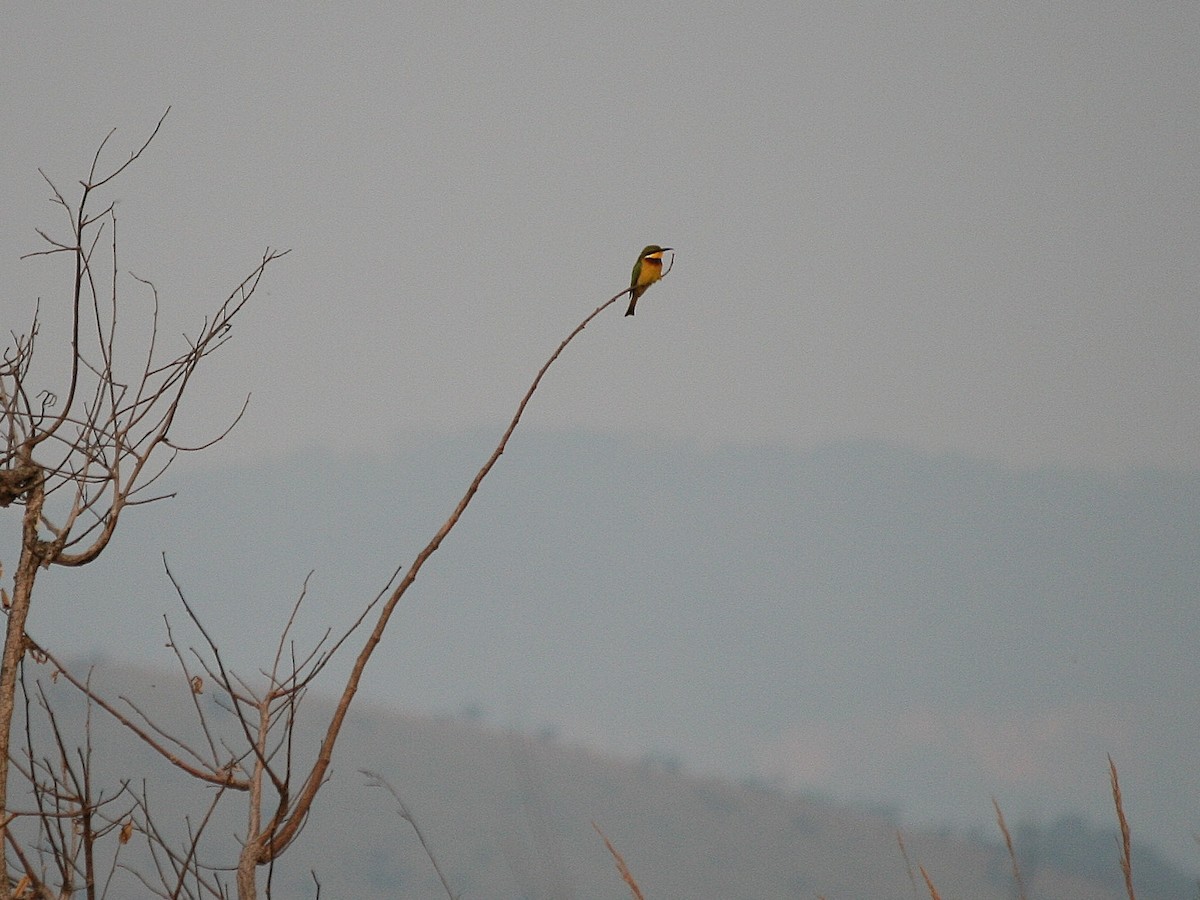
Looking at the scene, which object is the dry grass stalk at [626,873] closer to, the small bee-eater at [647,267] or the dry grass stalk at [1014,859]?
the dry grass stalk at [1014,859]

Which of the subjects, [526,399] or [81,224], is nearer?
[526,399]

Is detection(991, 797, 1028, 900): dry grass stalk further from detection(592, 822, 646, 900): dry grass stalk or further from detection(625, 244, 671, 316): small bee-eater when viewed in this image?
detection(625, 244, 671, 316): small bee-eater

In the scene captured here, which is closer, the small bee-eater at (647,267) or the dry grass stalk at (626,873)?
the dry grass stalk at (626,873)

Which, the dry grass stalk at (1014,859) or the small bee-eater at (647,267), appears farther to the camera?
the small bee-eater at (647,267)

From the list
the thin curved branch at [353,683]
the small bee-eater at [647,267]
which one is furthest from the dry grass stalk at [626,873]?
the small bee-eater at [647,267]

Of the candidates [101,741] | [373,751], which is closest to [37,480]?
[101,741]

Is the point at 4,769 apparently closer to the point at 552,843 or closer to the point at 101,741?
the point at 552,843

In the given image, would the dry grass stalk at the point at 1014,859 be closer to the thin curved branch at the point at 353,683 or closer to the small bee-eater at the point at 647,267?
the thin curved branch at the point at 353,683

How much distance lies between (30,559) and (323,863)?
4615 cm

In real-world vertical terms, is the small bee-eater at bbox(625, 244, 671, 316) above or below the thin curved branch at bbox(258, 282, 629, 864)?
above

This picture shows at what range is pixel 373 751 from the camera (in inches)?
2141

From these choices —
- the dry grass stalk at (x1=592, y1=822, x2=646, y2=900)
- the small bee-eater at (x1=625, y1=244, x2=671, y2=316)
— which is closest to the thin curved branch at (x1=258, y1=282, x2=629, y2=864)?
the dry grass stalk at (x1=592, y1=822, x2=646, y2=900)

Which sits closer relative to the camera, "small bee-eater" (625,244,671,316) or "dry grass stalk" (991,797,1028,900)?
"dry grass stalk" (991,797,1028,900)

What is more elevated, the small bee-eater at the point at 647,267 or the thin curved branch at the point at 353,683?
the small bee-eater at the point at 647,267
